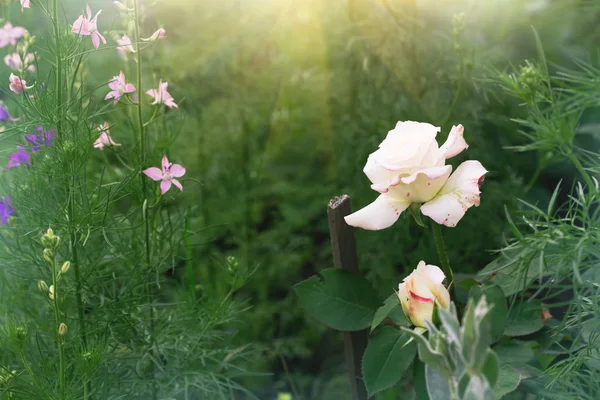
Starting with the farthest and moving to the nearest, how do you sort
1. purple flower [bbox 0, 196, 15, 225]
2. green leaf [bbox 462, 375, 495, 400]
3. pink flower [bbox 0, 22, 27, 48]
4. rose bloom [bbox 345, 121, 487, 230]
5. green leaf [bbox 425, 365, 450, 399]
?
pink flower [bbox 0, 22, 27, 48], purple flower [bbox 0, 196, 15, 225], rose bloom [bbox 345, 121, 487, 230], green leaf [bbox 425, 365, 450, 399], green leaf [bbox 462, 375, 495, 400]

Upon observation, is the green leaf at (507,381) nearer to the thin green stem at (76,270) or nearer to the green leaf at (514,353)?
the green leaf at (514,353)

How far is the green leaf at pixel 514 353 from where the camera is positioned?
3.29 feet

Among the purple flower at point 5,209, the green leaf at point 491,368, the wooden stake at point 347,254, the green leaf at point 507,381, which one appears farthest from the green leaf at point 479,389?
the purple flower at point 5,209

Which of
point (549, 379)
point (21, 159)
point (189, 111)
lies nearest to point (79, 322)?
point (21, 159)

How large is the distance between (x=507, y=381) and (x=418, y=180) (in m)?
0.29

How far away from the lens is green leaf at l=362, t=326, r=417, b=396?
3.26 ft

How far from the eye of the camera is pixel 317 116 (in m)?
2.11

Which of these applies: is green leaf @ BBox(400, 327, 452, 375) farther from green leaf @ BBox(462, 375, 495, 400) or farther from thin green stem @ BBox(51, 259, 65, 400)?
thin green stem @ BBox(51, 259, 65, 400)

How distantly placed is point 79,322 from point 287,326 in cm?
101

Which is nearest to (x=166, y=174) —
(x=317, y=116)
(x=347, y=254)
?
(x=347, y=254)

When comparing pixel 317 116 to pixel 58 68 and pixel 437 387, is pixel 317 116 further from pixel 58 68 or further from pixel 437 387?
pixel 437 387

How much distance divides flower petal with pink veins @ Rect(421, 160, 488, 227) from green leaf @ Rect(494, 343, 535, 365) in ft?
0.81

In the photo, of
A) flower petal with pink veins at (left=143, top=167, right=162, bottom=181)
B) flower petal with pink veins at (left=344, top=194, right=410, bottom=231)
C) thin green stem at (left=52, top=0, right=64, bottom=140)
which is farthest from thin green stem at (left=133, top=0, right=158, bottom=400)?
flower petal with pink veins at (left=344, top=194, right=410, bottom=231)

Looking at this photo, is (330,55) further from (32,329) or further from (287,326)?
(32,329)
